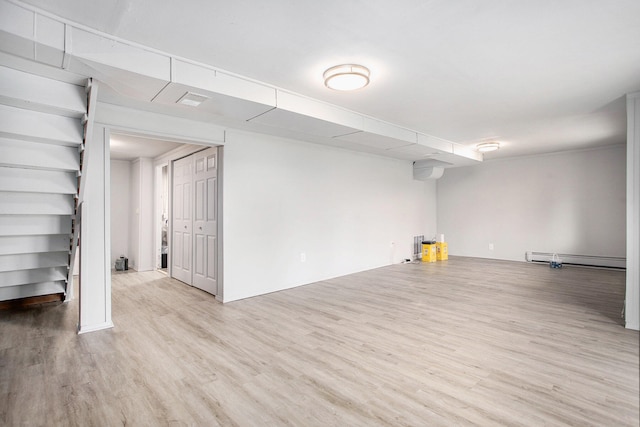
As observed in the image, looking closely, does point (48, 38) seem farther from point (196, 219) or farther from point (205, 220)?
point (196, 219)

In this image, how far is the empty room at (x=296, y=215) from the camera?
1747mm

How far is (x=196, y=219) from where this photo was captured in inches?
175

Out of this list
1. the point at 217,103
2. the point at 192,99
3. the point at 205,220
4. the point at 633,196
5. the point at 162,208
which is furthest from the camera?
the point at 162,208

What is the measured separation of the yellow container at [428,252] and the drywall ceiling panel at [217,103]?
4730 mm

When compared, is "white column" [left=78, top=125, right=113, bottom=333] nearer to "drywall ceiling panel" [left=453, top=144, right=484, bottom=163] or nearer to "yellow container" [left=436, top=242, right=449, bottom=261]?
"drywall ceiling panel" [left=453, top=144, right=484, bottom=163]

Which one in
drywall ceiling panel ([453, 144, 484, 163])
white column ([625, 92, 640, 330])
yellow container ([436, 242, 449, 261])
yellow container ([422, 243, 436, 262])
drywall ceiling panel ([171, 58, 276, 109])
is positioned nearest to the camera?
drywall ceiling panel ([171, 58, 276, 109])

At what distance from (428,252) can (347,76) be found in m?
4.91

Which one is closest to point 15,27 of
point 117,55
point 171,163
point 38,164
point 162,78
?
point 117,55

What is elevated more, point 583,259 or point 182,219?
point 182,219

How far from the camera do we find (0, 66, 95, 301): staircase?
6.19 feet

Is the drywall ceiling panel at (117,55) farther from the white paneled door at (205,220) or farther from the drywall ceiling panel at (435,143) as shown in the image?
the drywall ceiling panel at (435,143)

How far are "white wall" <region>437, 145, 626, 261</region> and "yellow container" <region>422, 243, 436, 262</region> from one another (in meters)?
1.03

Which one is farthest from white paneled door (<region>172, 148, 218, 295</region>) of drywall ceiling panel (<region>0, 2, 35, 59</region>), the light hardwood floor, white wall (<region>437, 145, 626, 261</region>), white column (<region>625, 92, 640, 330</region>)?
white wall (<region>437, 145, 626, 261</region>)

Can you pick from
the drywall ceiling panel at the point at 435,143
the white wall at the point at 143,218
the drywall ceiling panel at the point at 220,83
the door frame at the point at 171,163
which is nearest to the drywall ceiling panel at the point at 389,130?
the drywall ceiling panel at the point at 435,143
